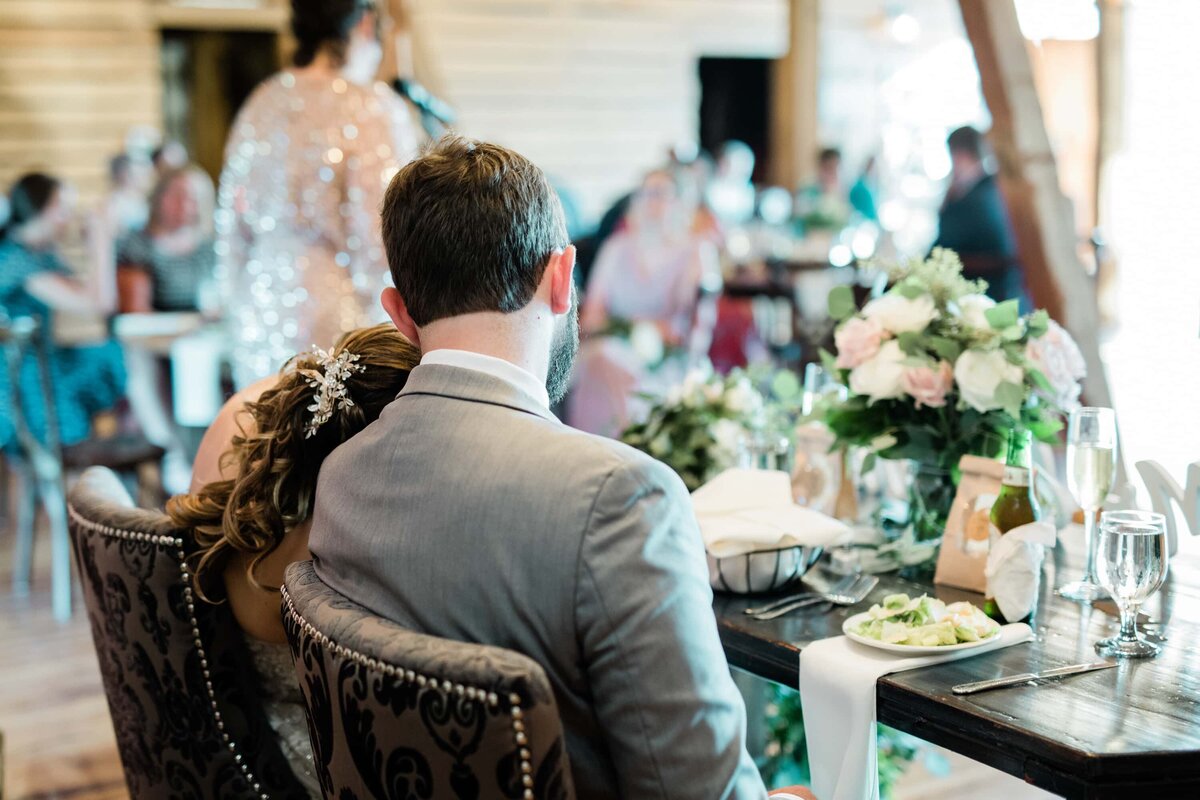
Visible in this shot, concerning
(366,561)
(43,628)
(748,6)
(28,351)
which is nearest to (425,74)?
(748,6)

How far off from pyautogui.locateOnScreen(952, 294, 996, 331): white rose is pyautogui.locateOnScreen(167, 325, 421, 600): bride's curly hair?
0.85 meters

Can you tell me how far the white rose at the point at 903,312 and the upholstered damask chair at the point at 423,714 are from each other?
1039 millimetres

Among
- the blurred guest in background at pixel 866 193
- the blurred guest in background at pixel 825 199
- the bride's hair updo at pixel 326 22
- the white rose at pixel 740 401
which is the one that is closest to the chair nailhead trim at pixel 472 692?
the white rose at pixel 740 401

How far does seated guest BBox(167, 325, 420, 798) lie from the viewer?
1396mm

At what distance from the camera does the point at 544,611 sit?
103 cm

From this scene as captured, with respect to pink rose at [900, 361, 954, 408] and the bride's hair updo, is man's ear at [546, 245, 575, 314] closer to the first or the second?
pink rose at [900, 361, 954, 408]

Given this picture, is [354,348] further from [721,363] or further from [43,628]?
[721,363]

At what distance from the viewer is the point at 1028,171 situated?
3008 mm

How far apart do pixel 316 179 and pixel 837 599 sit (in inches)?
80.7

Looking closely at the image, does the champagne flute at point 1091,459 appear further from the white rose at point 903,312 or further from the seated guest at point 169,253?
the seated guest at point 169,253

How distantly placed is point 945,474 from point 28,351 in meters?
4.17

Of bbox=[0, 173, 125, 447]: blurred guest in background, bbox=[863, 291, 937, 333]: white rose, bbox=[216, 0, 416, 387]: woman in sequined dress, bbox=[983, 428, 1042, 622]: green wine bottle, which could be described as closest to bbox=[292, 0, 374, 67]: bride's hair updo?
bbox=[216, 0, 416, 387]: woman in sequined dress

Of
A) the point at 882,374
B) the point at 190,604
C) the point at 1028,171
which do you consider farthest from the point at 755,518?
the point at 1028,171

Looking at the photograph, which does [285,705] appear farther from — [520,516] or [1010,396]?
[1010,396]
